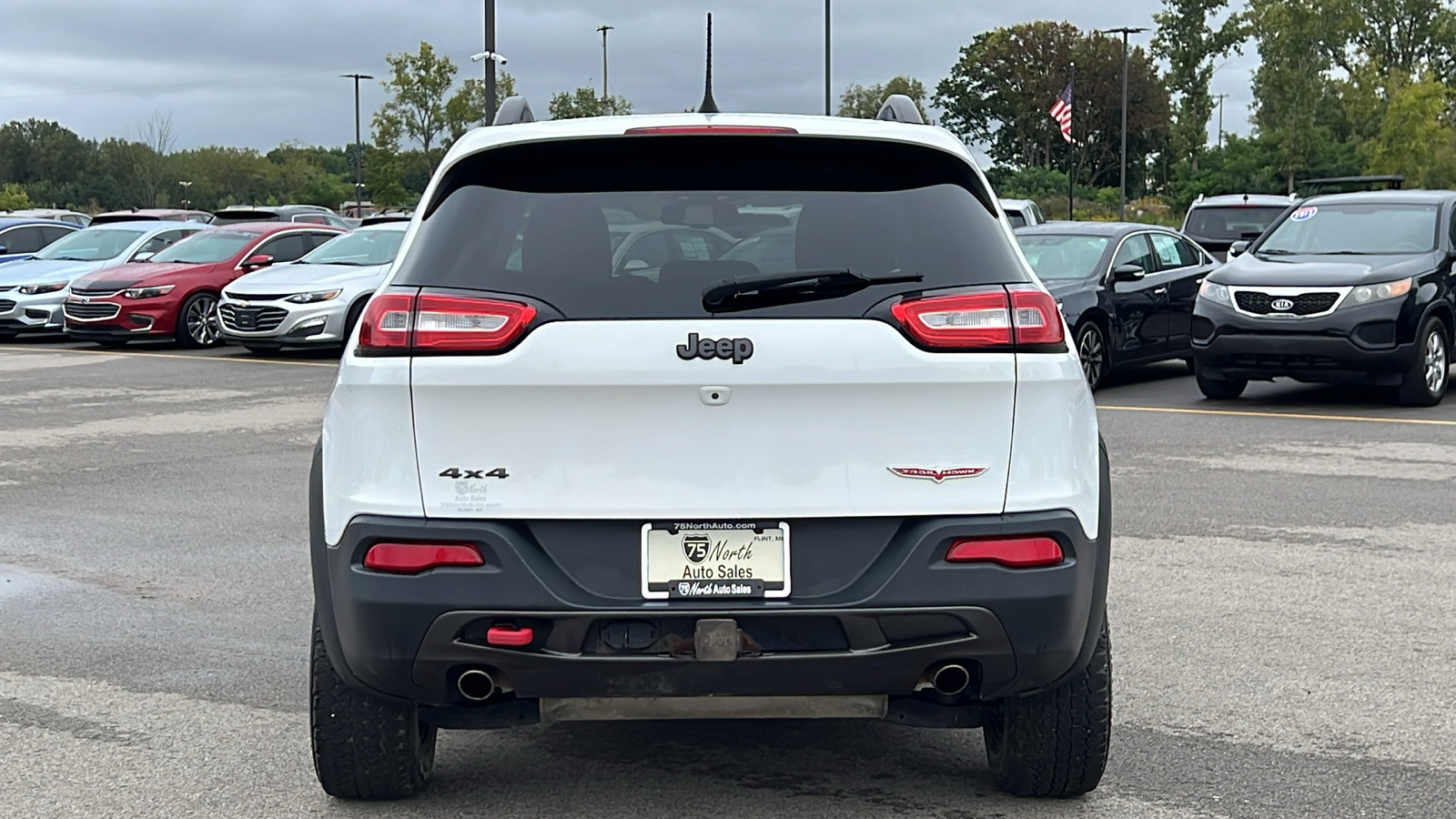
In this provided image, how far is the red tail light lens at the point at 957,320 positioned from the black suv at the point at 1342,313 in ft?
34.0

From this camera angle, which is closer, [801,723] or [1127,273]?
[801,723]

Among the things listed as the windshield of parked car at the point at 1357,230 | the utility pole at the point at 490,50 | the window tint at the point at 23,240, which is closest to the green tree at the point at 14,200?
the window tint at the point at 23,240

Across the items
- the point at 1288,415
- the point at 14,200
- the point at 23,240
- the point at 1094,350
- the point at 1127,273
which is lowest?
the point at 1288,415

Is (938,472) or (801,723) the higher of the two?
(938,472)

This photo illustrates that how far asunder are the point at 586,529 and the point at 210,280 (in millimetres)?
19266

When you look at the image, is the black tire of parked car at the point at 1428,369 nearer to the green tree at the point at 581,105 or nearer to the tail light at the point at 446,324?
the tail light at the point at 446,324

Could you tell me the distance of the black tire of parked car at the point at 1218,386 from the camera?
46.6 feet

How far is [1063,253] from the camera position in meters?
15.7

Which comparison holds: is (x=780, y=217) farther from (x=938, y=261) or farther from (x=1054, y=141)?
(x=1054, y=141)

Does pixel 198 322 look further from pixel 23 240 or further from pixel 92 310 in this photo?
A: pixel 23 240

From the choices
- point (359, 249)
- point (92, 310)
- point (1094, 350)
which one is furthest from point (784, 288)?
point (92, 310)

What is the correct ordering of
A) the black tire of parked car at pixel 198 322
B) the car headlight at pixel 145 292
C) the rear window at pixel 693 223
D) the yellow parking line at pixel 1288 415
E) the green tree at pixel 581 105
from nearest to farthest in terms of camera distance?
1. the rear window at pixel 693 223
2. the yellow parking line at pixel 1288 415
3. the car headlight at pixel 145 292
4. the black tire of parked car at pixel 198 322
5. the green tree at pixel 581 105

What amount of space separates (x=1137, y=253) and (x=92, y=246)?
15.9 m

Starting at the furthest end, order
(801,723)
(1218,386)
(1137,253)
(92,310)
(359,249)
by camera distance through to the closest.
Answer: (92,310) < (359,249) < (1137,253) < (1218,386) < (801,723)
